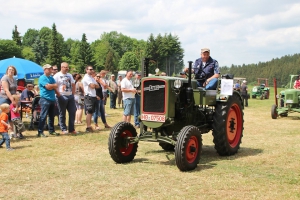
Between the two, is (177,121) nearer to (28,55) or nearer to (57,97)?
(57,97)

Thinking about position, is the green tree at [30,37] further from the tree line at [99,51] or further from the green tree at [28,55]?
the green tree at [28,55]

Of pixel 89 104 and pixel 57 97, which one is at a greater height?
pixel 57 97

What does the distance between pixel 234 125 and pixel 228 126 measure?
301mm

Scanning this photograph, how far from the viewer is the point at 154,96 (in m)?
6.21

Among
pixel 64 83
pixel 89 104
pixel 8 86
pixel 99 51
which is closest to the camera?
pixel 8 86

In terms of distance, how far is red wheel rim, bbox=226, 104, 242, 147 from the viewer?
24.0ft

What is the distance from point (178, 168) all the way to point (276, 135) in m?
5.37

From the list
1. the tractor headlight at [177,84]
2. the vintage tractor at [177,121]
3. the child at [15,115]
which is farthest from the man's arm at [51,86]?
the tractor headlight at [177,84]

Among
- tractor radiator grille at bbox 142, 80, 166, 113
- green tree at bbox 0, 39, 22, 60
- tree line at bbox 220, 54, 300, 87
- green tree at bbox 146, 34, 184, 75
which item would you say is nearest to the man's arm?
tractor radiator grille at bbox 142, 80, 166, 113

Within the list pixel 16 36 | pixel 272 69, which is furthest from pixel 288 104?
pixel 16 36

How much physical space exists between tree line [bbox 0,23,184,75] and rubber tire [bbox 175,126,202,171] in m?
28.5

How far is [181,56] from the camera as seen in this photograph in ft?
230

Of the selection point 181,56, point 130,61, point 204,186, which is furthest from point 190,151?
point 130,61

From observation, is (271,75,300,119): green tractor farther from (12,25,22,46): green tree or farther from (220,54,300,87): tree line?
(12,25,22,46): green tree
